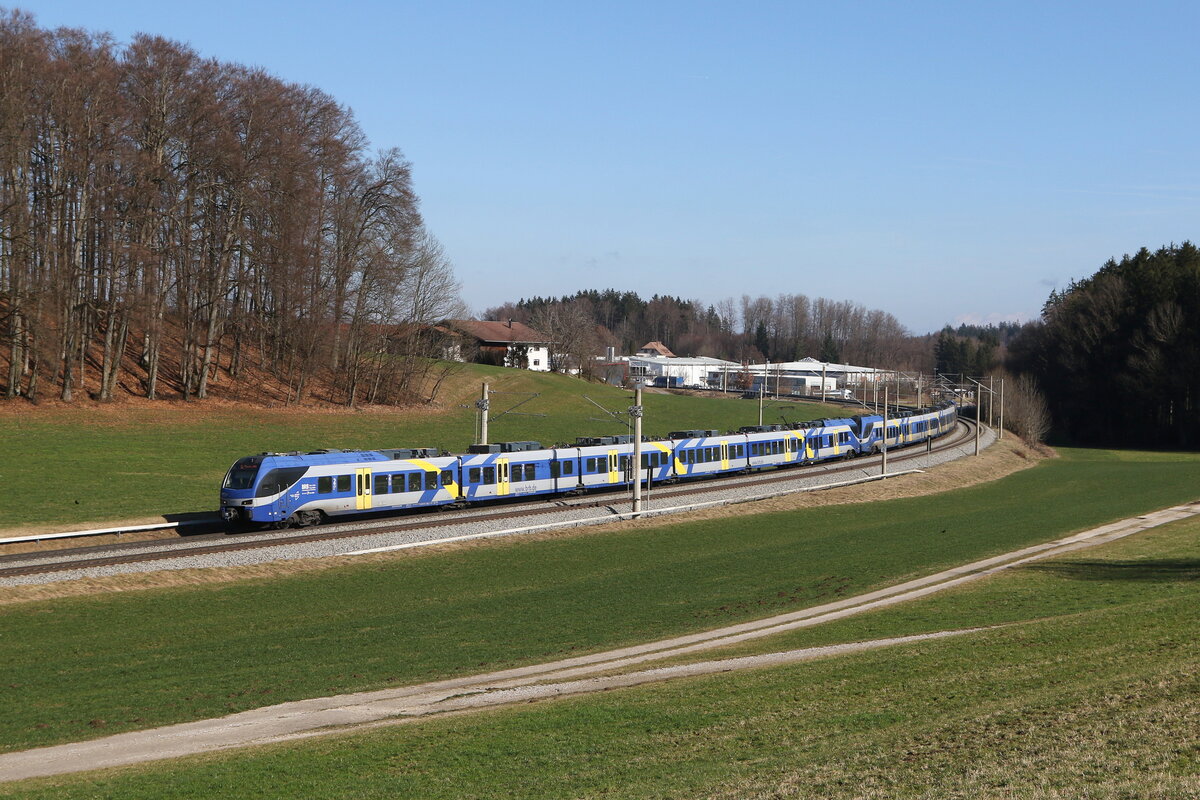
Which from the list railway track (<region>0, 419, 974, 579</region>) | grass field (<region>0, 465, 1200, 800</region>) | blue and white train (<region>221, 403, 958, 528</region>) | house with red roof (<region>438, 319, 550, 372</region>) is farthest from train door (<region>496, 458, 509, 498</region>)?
house with red roof (<region>438, 319, 550, 372</region>)

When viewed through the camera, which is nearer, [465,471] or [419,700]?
[419,700]

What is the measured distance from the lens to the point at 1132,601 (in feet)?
90.4

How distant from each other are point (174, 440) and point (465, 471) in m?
22.2

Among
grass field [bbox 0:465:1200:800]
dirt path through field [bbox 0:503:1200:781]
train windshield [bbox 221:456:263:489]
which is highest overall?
train windshield [bbox 221:456:263:489]

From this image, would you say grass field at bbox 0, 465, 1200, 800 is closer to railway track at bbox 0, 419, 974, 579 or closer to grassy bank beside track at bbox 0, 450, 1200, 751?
grassy bank beside track at bbox 0, 450, 1200, 751

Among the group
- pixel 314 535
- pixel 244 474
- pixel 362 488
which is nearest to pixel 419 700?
pixel 314 535

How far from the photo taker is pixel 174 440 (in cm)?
6109

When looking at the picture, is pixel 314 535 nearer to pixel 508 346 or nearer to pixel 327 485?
pixel 327 485

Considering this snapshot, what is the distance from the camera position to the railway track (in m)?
33.7

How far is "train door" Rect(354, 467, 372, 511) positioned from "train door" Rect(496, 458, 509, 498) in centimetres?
739

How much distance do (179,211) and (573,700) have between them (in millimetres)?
61017

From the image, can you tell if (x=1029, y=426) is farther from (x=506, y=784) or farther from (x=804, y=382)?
(x=506, y=784)

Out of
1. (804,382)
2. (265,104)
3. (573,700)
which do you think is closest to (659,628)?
(573,700)

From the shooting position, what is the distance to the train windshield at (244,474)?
1607 inches
